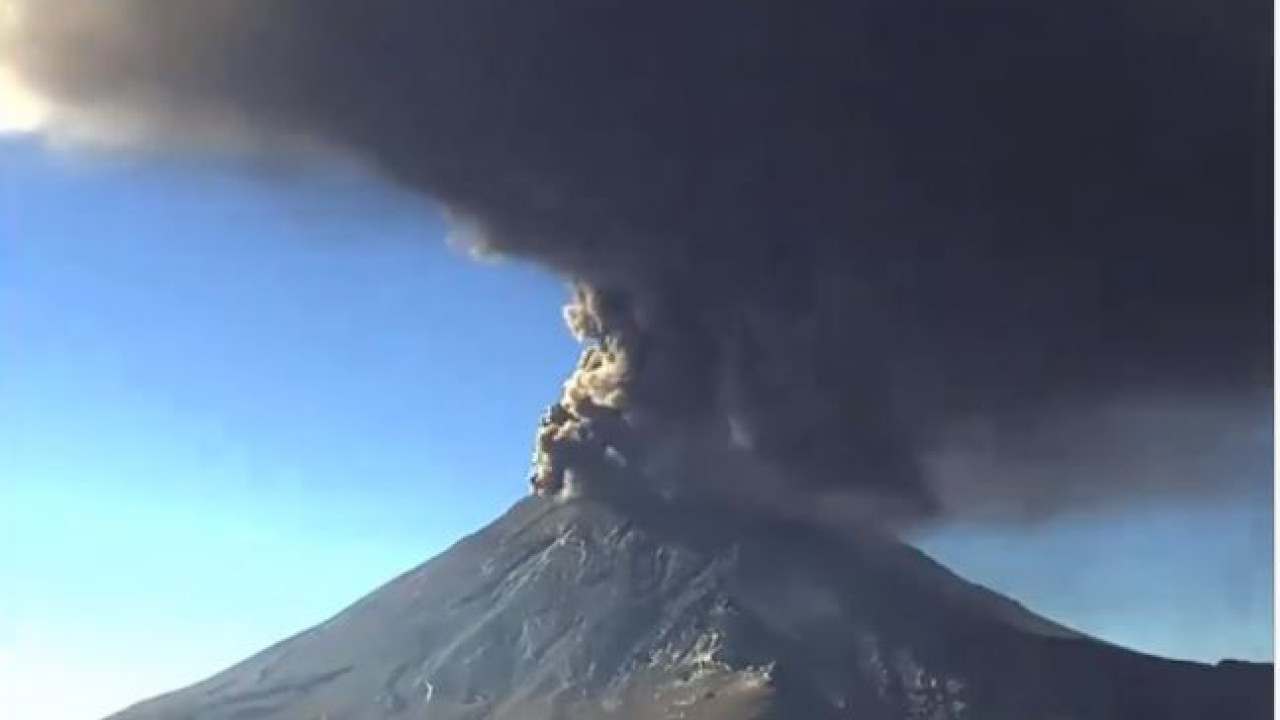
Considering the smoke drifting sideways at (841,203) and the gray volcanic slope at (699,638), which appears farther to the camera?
the smoke drifting sideways at (841,203)

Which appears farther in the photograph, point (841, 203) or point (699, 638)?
point (841, 203)

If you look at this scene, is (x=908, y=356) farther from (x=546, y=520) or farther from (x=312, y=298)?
(x=312, y=298)

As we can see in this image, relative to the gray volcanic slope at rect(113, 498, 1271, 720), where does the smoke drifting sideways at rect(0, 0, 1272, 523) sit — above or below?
above

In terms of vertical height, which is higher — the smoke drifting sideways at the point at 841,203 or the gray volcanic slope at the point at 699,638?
the smoke drifting sideways at the point at 841,203

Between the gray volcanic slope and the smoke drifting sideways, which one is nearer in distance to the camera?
the gray volcanic slope
